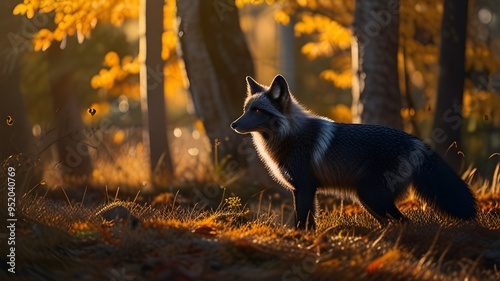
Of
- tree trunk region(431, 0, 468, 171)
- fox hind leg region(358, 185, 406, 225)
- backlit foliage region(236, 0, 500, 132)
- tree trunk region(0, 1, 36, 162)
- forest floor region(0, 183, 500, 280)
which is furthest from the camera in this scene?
backlit foliage region(236, 0, 500, 132)

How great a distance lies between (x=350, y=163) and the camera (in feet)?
27.2

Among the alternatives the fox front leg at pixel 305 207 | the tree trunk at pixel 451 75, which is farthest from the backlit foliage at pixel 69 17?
the tree trunk at pixel 451 75

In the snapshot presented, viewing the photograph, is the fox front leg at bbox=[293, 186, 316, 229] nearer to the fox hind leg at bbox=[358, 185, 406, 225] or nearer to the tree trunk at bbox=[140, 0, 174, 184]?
the fox hind leg at bbox=[358, 185, 406, 225]

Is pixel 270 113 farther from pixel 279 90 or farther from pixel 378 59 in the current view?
pixel 378 59

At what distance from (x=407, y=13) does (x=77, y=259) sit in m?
11.4

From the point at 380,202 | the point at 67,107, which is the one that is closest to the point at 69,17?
the point at 67,107

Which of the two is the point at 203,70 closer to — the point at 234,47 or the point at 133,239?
the point at 234,47

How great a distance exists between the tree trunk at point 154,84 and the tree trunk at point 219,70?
74cm

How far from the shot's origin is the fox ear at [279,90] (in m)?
8.16

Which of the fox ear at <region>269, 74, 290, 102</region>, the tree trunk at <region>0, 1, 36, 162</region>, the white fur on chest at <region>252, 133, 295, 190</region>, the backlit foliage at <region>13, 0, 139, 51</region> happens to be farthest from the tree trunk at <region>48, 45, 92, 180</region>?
the fox ear at <region>269, 74, 290, 102</region>

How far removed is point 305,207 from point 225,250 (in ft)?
6.13

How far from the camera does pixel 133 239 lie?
6613mm

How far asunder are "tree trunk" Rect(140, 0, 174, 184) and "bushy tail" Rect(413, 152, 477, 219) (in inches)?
249

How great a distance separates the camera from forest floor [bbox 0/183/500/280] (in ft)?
20.2
